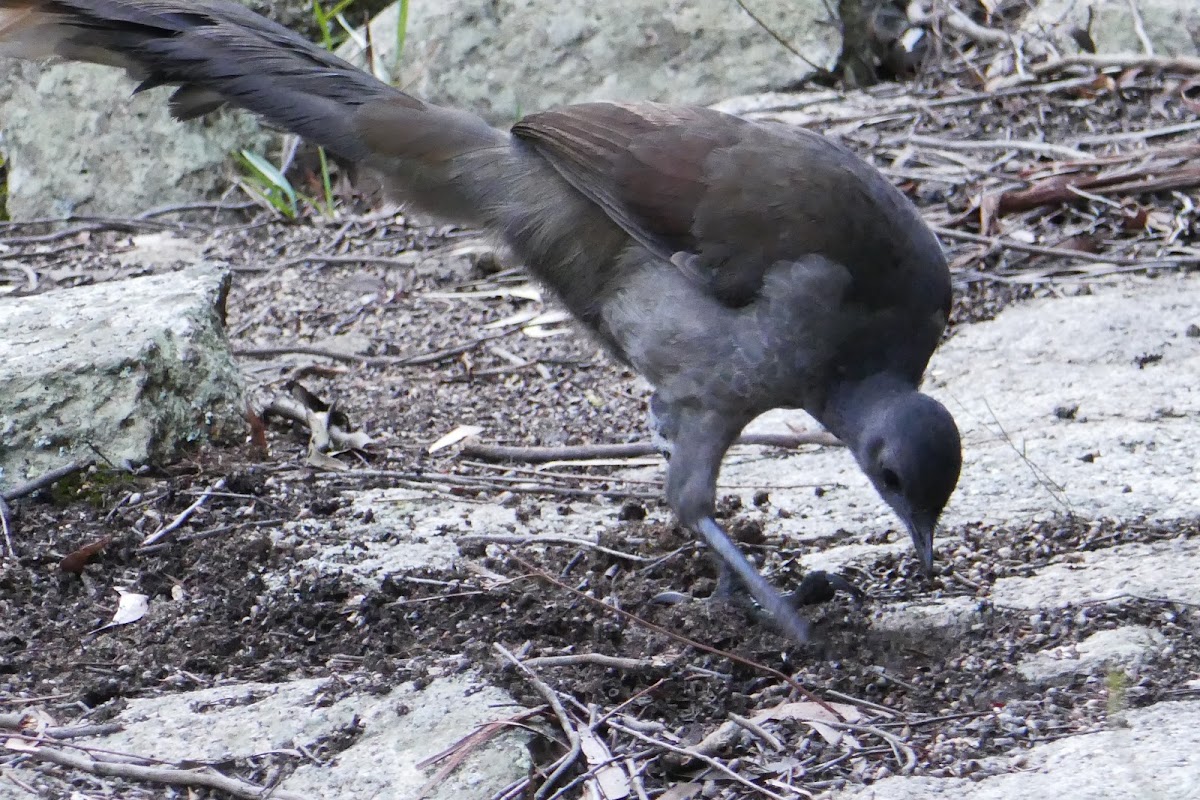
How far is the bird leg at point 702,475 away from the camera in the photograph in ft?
12.4

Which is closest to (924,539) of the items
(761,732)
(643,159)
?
(761,732)

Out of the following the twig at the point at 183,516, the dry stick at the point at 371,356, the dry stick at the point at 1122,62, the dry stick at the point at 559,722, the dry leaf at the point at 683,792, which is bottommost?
the dry stick at the point at 371,356

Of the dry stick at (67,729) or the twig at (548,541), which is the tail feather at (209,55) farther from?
the dry stick at (67,729)

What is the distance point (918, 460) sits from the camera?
11.7 feet

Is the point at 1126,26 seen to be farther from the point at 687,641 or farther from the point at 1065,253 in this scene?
the point at 687,641

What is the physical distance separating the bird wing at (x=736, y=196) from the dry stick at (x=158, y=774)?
6.45 feet

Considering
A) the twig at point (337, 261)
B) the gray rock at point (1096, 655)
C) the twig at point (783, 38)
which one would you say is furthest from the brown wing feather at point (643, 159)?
the twig at point (783, 38)

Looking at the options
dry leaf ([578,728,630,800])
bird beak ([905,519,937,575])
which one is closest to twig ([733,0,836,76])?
bird beak ([905,519,937,575])

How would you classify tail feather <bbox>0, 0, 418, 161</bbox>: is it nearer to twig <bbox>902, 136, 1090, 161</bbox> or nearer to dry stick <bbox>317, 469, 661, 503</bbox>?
dry stick <bbox>317, 469, 661, 503</bbox>

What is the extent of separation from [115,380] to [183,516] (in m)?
0.56

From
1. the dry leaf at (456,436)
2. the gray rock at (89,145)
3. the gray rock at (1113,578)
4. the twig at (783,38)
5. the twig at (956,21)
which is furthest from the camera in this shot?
the twig at (956,21)

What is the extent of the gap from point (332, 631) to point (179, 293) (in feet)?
5.60

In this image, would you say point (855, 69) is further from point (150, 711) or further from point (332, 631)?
point (150, 711)

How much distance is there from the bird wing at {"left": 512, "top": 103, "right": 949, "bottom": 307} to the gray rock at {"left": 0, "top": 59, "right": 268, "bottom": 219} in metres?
4.11
